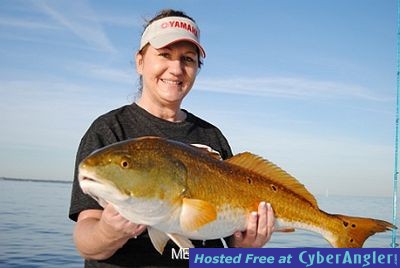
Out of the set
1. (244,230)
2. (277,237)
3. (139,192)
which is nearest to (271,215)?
(244,230)

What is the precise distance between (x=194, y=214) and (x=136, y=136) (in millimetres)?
988

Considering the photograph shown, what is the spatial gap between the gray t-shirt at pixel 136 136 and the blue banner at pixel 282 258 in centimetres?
24

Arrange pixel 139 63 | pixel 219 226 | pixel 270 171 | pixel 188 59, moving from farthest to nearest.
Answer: pixel 139 63, pixel 188 59, pixel 270 171, pixel 219 226

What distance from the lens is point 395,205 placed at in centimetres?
884

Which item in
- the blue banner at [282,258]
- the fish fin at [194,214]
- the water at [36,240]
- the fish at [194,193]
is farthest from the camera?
the water at [36,240]

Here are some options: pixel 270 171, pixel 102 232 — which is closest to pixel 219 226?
pixel 270 171

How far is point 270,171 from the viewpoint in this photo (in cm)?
363

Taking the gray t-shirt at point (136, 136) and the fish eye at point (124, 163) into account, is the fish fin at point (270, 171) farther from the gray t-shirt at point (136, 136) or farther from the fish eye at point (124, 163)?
the fish eye at point (124, 163)

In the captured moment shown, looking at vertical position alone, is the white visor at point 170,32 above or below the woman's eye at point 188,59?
above

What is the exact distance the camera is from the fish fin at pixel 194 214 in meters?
3.01

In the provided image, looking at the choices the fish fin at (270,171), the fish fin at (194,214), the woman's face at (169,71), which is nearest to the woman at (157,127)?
the woman's face at (169,71)

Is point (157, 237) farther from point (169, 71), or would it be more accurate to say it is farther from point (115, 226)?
point (169, 71)

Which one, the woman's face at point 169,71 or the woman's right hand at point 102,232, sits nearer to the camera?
the woman's right hand at point 102,232

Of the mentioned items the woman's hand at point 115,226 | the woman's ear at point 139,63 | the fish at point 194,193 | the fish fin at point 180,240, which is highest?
the woman's ear at point 139,63
